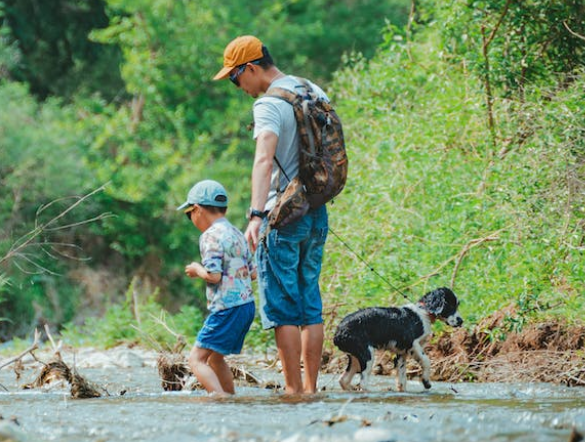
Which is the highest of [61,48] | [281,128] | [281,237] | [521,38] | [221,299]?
[61,48]

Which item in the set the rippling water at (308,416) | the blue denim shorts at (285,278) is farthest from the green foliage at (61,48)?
the rippling water at (308,416)

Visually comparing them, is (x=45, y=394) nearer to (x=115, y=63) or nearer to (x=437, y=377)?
(x=437, y=377)

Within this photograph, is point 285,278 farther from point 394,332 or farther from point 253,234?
point 394,332

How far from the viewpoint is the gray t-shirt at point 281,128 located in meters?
5.93

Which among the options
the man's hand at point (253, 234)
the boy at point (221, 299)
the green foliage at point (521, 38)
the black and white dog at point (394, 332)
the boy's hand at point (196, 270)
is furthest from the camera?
the green foliage at point (521, 38)

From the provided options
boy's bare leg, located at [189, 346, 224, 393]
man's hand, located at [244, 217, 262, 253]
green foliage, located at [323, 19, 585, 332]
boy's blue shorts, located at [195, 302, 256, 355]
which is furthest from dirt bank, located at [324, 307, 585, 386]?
man's hand, located at [244, 217, 262, 253]

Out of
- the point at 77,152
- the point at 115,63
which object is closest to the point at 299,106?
the point at 77,152

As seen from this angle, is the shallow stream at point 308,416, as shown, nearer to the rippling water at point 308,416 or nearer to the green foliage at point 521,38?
the rippling water at point 308,416

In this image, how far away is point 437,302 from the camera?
708cm

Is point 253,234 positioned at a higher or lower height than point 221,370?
higher

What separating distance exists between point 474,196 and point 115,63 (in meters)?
15.4

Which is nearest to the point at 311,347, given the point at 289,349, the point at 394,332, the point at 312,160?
the point at 289,349

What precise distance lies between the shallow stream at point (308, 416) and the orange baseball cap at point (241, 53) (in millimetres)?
1984

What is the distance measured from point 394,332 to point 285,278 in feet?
4.18
